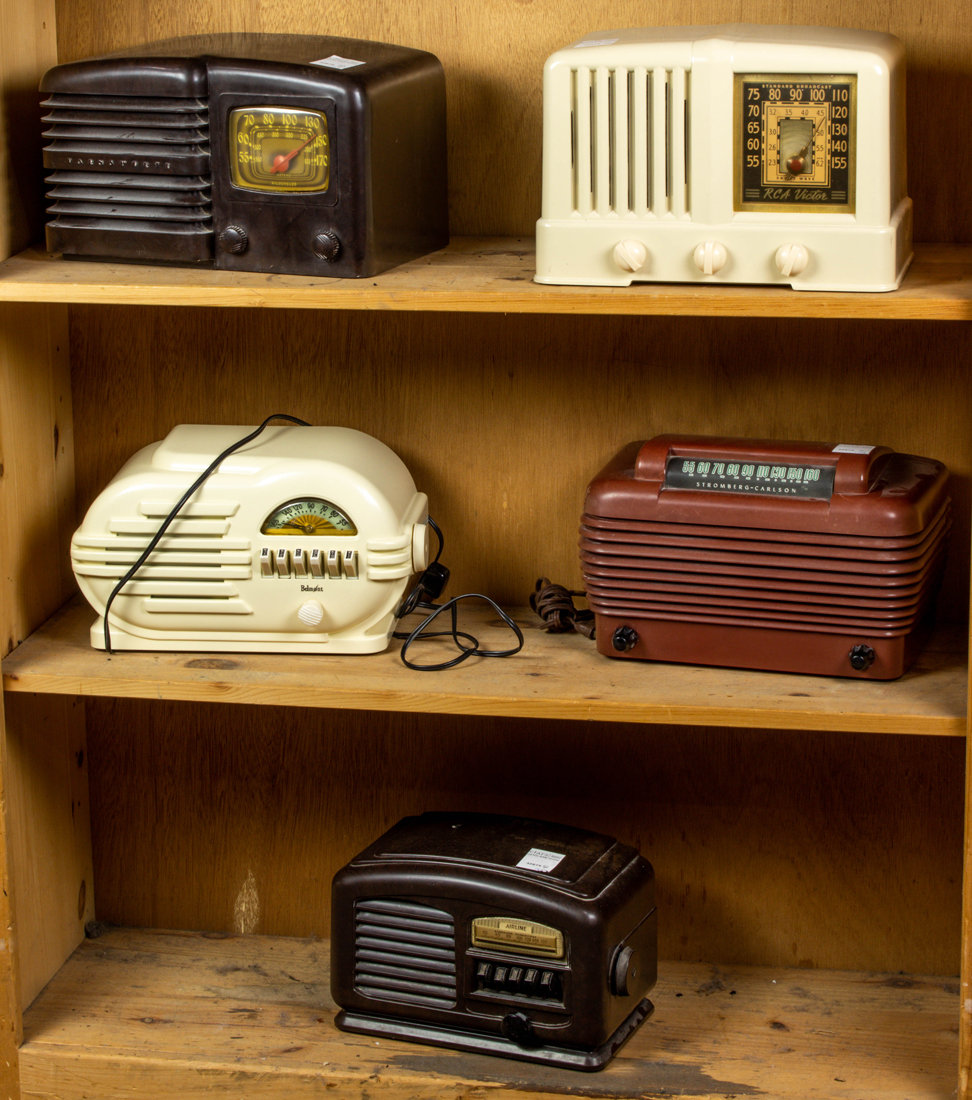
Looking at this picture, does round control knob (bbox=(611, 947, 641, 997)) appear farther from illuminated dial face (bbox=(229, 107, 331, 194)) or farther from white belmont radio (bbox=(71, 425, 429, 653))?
illuminated dial face (bbox=(229, 107, 331, 194))

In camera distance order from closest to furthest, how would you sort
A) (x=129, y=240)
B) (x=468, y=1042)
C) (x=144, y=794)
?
(x=129, y=240) < (x=468, y=1042) < (x=144, y=794)

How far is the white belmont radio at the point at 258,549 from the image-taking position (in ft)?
5.56

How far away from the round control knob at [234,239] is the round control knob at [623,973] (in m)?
0.93

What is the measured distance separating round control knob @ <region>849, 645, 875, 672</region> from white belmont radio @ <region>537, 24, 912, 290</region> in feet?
1.33

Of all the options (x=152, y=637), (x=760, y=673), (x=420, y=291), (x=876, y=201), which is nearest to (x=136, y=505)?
(x=152, y=637)

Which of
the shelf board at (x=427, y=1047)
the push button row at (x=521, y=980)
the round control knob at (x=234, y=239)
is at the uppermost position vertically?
the round control knob at (x=234, y=239)

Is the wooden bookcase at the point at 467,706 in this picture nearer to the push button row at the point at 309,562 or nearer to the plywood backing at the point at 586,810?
the plywood backing at the point at 586,810

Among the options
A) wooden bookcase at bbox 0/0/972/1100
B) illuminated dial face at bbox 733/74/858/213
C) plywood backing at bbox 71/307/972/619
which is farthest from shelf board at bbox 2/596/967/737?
illuminated dial face at bbox 733/74/858/213

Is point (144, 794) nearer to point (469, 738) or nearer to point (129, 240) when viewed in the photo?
point (469, 738)

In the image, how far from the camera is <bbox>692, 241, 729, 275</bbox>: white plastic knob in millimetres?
1503

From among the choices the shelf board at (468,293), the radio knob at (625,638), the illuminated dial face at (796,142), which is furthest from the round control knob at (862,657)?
the illuminated dial face at (796,142)

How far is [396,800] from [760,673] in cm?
62

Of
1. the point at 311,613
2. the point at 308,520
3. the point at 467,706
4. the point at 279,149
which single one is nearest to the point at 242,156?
the point at 279,149

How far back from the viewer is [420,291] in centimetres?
152
